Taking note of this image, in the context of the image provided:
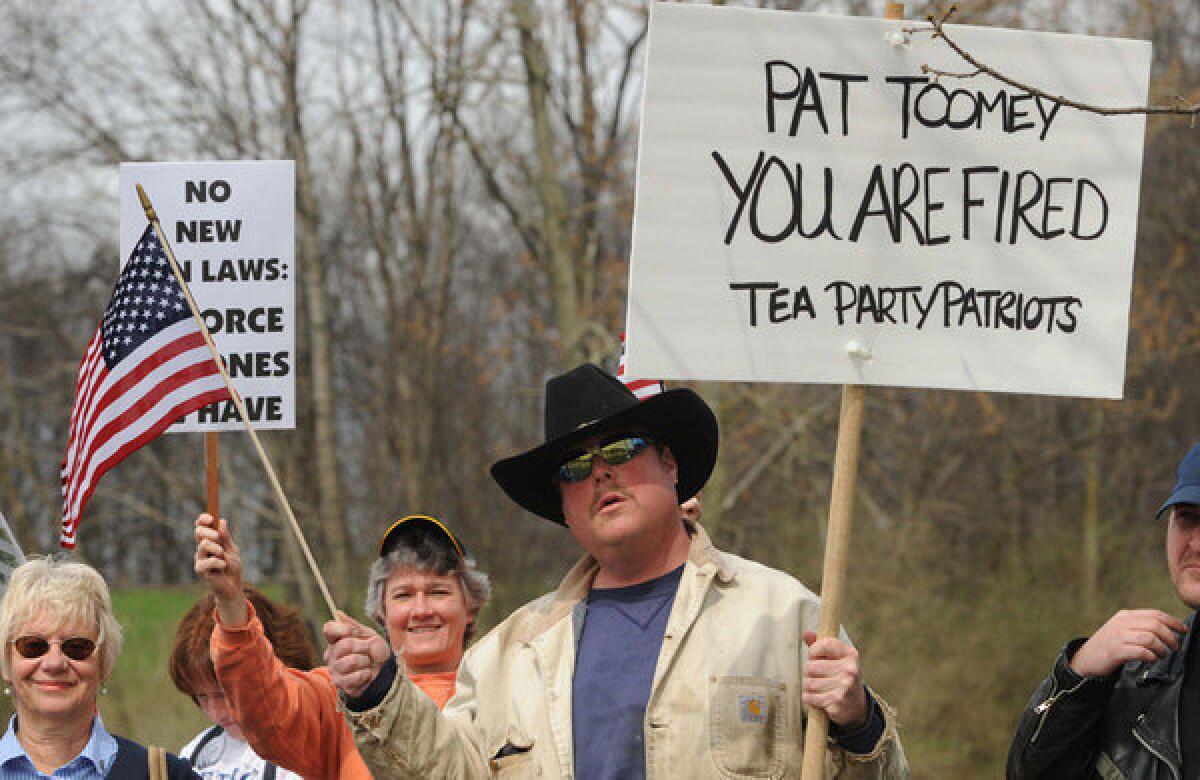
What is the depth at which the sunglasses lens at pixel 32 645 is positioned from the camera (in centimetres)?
380

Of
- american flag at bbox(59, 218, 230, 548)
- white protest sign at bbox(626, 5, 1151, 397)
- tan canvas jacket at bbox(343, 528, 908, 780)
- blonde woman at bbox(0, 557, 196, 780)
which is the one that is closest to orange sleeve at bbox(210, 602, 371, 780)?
blonde woman at bbox(0, 557, 196, 780)

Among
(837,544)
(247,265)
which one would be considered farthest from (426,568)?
(837,544)

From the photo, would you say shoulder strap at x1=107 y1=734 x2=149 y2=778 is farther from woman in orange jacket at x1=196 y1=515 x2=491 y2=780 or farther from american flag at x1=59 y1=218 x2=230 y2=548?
american flag at x1=59 y1=218 x2=230 y2=548

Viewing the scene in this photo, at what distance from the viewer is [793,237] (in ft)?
12.3

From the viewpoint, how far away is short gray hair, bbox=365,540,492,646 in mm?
4816

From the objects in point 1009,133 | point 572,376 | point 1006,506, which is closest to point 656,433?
point 572,376

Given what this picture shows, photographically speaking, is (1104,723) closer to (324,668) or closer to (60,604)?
(324,668)

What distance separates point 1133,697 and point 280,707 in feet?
6.56

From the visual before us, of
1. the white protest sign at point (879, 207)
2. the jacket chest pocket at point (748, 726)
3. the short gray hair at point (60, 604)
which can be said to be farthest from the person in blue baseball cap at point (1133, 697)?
the short gray hair at point (60, 604)

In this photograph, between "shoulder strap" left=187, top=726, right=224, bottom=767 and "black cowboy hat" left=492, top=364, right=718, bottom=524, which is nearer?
"black cowboy hat" left=492, top=364, right=718, bottom=524

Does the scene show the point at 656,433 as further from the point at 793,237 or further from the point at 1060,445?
the point at 1060,445

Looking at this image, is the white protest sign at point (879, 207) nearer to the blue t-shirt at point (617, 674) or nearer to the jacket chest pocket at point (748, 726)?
the blue t-shirt at point (617, 674)

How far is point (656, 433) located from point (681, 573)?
330 millimetres

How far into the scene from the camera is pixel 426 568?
4.81m
